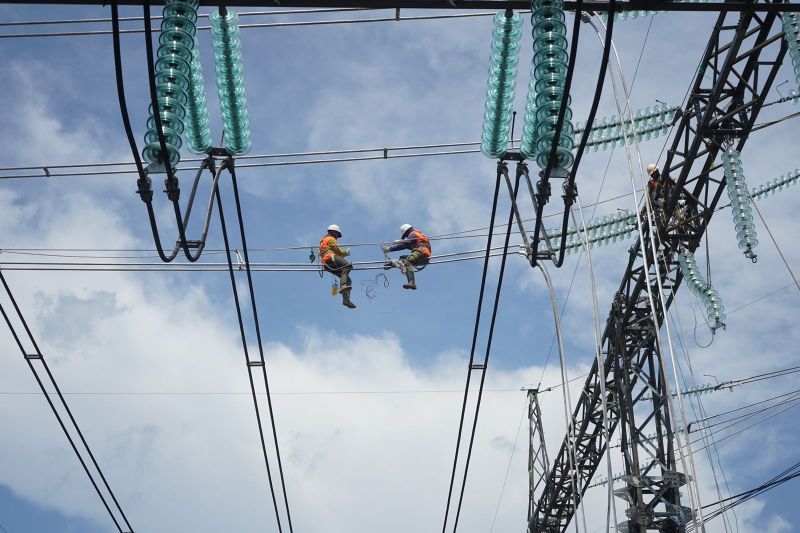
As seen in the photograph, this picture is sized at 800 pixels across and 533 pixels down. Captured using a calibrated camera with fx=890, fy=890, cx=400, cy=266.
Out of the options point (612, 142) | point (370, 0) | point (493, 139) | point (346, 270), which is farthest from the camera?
point (612, 142)

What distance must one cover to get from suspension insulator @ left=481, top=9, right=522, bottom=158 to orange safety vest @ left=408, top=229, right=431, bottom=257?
526cm

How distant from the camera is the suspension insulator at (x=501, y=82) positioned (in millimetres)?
7855

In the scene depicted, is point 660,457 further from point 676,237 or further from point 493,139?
point 493,139

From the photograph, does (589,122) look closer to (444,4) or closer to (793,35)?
(444,4)

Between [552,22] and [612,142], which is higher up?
[612,142]

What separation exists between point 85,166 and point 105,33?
7.91 feet

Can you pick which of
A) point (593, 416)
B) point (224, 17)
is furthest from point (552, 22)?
point (593, 416)

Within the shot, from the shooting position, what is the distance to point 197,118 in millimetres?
8164

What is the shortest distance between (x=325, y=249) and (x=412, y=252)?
1.32m

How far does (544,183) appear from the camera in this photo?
752 cm

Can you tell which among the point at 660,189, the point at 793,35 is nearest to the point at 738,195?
the point at 660,189

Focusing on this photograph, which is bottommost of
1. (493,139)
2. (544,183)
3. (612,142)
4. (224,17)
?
(544,183)

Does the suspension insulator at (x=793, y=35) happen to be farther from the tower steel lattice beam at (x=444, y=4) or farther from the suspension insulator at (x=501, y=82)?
the suspension insulator at (x=501, y=82)

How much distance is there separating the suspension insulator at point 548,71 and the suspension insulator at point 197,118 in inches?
119
